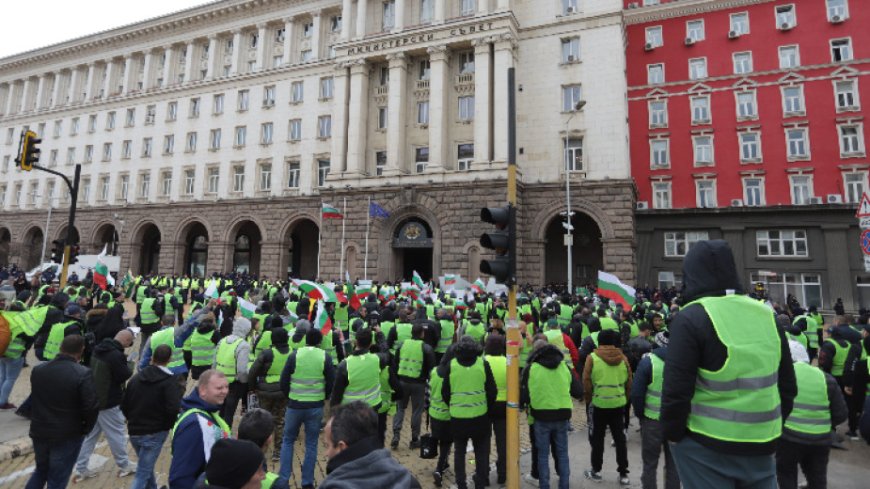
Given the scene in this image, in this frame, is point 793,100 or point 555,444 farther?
point 793,100

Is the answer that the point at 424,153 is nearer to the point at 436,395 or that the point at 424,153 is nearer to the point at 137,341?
the point at 137,341

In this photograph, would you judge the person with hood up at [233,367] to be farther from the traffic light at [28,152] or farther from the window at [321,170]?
the window at [321,170]

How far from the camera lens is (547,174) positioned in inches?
1161

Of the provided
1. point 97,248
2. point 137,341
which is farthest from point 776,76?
point 97,248

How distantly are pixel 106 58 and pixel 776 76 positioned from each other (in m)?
58.7

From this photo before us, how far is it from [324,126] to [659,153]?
25.7 m

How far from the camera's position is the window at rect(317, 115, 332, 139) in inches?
1438

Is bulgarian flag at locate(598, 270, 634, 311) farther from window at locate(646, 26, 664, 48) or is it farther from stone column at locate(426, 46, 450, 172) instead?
window at locate(646, 26, 664, 48)

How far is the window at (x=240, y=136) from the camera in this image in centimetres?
3900

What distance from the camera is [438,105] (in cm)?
3064

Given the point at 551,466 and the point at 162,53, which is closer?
the point at 551,466

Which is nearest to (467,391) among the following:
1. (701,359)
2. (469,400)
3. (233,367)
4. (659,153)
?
(469,400)

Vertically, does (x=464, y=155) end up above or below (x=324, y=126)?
below

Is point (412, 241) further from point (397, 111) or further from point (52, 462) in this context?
point (52, 462)
